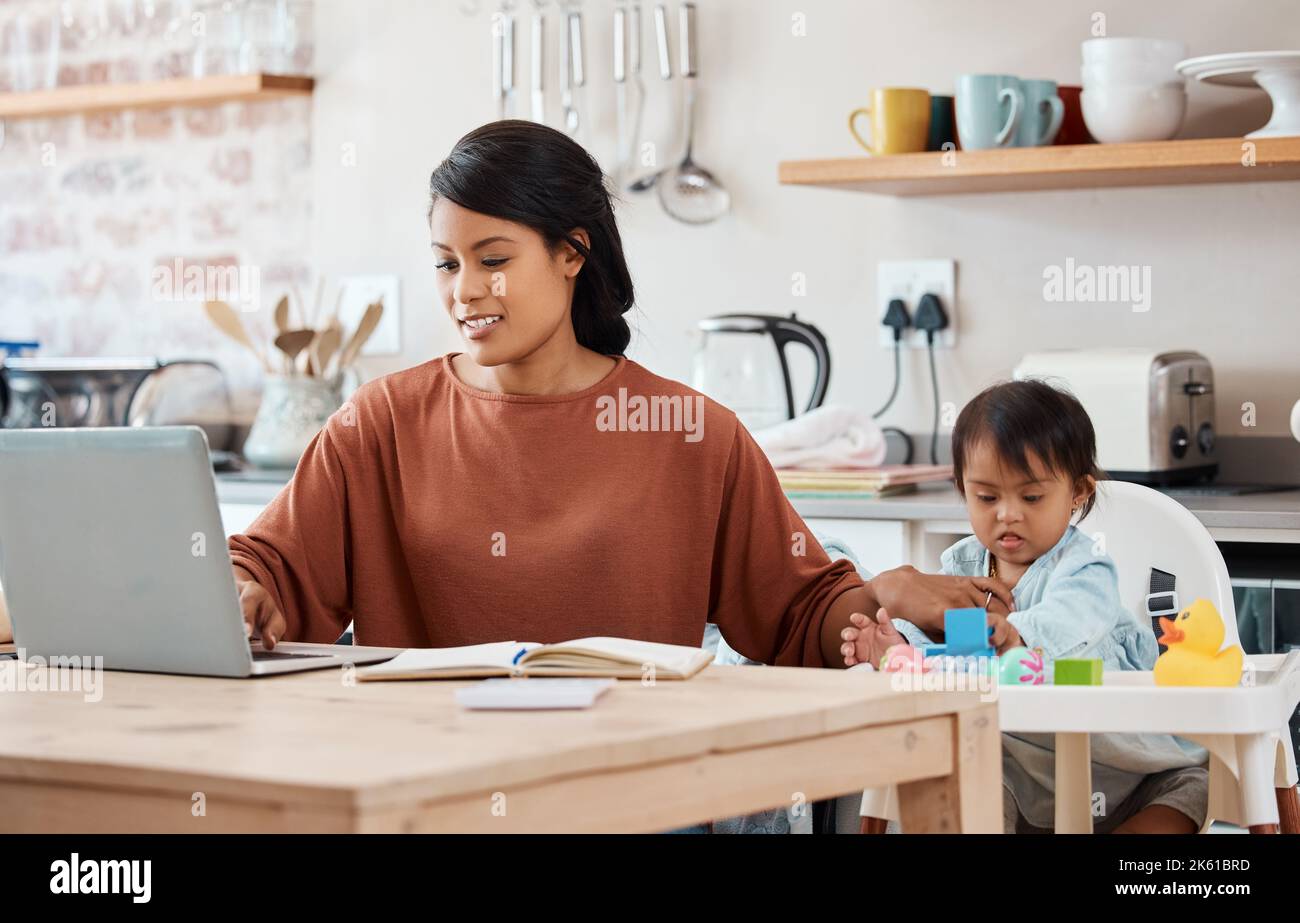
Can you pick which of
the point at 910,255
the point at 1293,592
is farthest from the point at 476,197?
the point at 910,255

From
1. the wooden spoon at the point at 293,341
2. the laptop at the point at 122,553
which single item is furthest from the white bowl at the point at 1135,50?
the laptop at the point at 122,553

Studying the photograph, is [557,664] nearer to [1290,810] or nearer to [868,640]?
[868,640]

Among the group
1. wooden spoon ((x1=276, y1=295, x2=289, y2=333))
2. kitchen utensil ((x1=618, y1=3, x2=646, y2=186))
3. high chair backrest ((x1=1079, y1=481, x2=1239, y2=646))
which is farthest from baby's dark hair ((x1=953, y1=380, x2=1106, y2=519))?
wooden spoon ((x1=276, y1=295, x2=289, y2=333))

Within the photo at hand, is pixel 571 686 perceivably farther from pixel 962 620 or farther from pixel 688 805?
pixel 962 620

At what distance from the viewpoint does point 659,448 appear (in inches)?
72.7

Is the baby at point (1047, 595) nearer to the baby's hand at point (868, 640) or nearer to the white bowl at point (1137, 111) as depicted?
the baby's hand at point (868, 640)

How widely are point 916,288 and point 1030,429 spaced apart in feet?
4.32

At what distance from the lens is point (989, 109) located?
289cm

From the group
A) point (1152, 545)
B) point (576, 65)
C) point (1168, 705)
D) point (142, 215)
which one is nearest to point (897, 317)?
point (576, 65)

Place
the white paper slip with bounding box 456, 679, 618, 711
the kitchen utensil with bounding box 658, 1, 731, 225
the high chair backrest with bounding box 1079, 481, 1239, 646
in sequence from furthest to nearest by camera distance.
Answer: the kitchen utensil with bounding box 658, 1, 731, 225 < the high chair backrest with bounding box 1079, 481, 1239, 646 < the white paper slip with bounding box 456, 679, 618, 711

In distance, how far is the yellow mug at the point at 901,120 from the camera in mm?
2977

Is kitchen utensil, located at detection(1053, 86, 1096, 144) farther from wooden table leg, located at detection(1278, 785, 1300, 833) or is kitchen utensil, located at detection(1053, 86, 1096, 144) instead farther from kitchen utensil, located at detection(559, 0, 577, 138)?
wooden table leg, located at detection(1278, 785, 1300, 833)

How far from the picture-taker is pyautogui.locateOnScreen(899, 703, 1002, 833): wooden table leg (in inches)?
49.5
